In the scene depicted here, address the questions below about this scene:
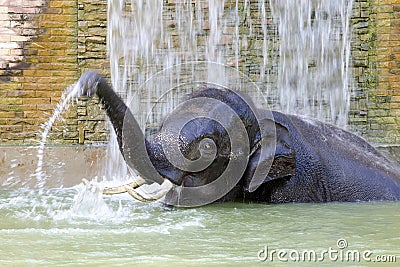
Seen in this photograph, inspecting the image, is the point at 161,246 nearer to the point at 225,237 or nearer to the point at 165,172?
the point at 225,237

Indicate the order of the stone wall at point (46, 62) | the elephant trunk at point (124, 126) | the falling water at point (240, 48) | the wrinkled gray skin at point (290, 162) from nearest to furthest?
1. the elephant trunk at point (124, 126)
2. the wrinkled gray skin at point (290, 162)
3. the stone wall at point (46, 62)
4. the falling water at point (240, 48)

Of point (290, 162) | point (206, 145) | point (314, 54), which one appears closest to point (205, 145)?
point (206, 145)

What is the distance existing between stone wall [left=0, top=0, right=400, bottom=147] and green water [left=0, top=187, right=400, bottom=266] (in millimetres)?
2517

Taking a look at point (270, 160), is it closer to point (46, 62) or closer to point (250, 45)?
point (250, 45)

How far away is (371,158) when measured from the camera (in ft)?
16.0

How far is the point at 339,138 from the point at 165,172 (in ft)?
4.97

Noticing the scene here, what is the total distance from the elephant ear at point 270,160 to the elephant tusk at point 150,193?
0.61 metres

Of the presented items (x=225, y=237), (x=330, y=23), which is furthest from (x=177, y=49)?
(x=225, y=237)

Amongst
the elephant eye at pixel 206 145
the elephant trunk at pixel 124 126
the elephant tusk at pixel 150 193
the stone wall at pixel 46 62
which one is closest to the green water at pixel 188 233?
the elephant tusk at pixel 150 193

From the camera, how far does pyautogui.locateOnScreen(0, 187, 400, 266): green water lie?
2652mm

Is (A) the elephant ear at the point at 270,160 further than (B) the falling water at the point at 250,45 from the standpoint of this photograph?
No

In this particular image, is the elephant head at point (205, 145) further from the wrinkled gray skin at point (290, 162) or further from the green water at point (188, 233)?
the green water at point (188, 233)

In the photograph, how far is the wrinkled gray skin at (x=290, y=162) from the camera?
4.07 m

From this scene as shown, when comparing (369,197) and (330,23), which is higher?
(330,23)
